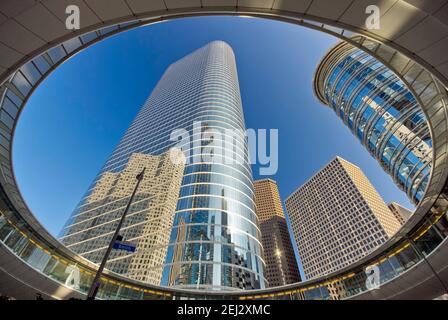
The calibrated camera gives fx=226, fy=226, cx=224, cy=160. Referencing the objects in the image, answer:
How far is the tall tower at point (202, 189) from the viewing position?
51.7 m

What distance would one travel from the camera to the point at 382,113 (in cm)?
3903

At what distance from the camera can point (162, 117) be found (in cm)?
11244

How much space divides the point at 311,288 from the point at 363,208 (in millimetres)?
134634

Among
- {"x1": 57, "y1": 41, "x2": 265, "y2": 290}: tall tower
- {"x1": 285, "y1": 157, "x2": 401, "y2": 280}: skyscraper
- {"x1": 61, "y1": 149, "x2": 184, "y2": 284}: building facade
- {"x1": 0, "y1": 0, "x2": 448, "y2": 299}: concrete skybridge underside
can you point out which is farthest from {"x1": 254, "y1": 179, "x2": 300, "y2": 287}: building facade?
{"x1": 0, "y1": 0, "x2": 448, "y2": 299}: concrete skybridge underside

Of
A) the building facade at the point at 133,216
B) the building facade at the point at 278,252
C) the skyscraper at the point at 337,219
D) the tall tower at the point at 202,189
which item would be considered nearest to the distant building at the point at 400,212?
the skyscraper at the point at 337,219

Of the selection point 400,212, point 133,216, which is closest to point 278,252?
point 400,212

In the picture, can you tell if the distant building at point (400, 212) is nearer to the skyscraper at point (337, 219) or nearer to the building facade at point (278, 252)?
the skyscraper at point (337, 219)

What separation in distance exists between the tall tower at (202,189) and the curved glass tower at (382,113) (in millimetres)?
36314

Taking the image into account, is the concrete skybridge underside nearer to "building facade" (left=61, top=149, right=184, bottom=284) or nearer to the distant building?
"building facade" (left=61, top=149, right=184, bottom=284)

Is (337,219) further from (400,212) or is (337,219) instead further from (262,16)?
(262,16)

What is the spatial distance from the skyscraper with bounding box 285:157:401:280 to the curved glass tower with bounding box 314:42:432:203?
319ft

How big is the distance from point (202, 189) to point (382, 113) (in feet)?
156
